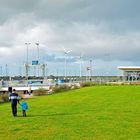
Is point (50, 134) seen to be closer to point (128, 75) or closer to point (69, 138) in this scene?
point (69, 138)

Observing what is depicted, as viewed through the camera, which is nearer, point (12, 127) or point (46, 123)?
point (12, 127)

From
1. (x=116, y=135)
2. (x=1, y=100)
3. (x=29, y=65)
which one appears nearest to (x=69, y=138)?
(x=116, y=135)

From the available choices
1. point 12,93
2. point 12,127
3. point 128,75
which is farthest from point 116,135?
point 128,75

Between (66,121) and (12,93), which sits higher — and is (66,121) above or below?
below

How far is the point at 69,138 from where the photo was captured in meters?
15.0

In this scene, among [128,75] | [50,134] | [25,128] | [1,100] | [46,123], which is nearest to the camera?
[50,134]

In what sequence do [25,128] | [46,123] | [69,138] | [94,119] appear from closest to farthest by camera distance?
1. [69,138]
2. [25,128]
3. [46,123]
4. [94,119]

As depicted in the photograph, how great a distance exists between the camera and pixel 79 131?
16.8 m

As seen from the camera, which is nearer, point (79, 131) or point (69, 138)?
point (69, 138)

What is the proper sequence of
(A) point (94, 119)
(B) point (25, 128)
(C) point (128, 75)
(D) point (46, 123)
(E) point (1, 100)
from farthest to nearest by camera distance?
(C) point (128, 75), (E) point (1, 100), (A) point (94, 119), (D) point (46, 123), (B) point (25, 128)

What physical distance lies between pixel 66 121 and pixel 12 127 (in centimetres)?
318

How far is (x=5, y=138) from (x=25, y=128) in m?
2.86

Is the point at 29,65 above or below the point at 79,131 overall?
above

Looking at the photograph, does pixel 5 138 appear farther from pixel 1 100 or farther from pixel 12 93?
pixel 1 100
